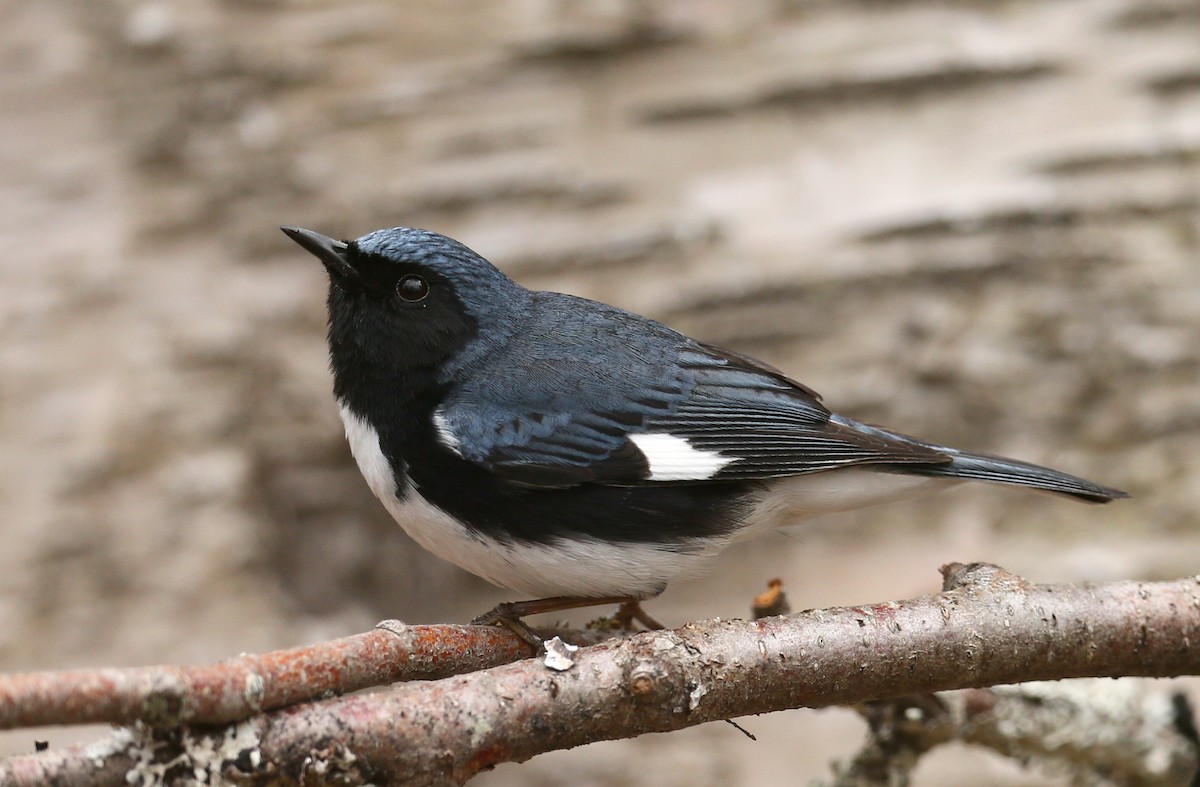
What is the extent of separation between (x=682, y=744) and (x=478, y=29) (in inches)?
142

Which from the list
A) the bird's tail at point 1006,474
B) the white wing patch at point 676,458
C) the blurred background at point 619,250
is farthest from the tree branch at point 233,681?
the blurred background at point 619,250

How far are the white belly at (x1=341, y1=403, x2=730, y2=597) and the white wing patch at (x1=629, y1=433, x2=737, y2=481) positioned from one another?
179 millimetres

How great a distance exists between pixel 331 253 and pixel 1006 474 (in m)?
1.94

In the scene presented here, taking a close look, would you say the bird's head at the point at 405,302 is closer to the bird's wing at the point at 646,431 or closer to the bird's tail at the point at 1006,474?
the bird's wing at the point at 646,431

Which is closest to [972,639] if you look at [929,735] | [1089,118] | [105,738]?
[929,735]

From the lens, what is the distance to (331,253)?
3.20 meters

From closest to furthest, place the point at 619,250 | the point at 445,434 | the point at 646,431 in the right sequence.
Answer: the point at 445,434, the point at 646,431, the point at 619,250

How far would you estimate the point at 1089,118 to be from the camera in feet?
18.2

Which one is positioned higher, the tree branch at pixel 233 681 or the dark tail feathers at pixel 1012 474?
the dark tail feathers at pixel 1012 474

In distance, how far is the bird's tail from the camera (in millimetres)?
3084

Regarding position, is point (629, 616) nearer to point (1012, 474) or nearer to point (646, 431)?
point (646, 431)

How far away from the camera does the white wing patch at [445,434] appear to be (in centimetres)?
294

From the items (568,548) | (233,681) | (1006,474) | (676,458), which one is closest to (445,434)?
(568,548)

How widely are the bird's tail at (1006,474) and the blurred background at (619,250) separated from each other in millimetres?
A: 2432
